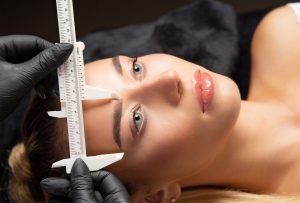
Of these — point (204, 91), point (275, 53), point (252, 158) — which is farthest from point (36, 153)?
point (275, 53)

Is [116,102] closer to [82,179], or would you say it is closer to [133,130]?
[133,130]

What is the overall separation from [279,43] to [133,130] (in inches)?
26.4

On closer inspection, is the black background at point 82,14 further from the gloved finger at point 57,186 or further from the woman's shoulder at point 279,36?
the gloved finger at point 57,186

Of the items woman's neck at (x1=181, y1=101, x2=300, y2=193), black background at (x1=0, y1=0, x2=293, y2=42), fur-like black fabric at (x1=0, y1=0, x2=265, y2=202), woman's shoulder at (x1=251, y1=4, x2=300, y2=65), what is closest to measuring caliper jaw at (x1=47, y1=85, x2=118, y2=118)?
woman's neck at (x1=181, y1=101, x2=300, y2=193)

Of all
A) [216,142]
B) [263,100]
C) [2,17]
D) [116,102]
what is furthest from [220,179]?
[2,17]

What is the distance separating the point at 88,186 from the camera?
123 centimetres

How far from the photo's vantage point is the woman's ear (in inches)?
54.8

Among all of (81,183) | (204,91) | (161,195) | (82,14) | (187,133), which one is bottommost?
(161,195)

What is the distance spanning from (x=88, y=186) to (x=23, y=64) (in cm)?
35

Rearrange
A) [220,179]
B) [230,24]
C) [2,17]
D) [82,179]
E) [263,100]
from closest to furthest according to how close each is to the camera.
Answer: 1. [82,179]
2. [220,179]
3. [263,100]
4. [230,24]
5. [2,17]

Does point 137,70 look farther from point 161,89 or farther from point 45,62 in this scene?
point 45,62

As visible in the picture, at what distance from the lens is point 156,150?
4.21 feet

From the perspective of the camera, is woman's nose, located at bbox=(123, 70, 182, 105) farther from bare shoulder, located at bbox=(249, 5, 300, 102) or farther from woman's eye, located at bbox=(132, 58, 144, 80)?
bare shoulder, located at bbox=(249, 5, 300, 102)

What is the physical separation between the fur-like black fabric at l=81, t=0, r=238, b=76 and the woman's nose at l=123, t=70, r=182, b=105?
50cm
